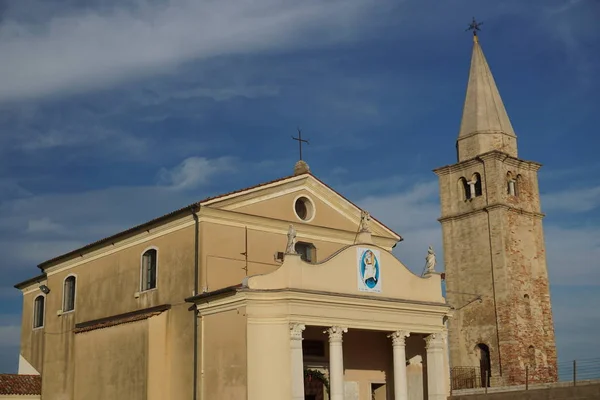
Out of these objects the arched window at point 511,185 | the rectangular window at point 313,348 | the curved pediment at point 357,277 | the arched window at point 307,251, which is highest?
the arched window at point 511,185

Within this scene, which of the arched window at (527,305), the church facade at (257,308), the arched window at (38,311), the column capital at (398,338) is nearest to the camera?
the church facade at (257,308)

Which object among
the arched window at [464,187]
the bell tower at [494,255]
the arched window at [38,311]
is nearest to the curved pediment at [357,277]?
the bell tower at [494,255]

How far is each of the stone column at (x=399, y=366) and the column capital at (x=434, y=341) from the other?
1.06 metres

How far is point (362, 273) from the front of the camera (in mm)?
23672

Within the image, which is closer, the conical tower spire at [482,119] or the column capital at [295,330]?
the column capital at [295,330]

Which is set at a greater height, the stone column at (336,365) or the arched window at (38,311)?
the arched window at (38,311)

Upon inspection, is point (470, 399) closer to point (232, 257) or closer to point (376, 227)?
point (376, 227)

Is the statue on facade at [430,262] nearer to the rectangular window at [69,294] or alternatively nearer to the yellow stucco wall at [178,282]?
the yellow stucco wall at [178,282]

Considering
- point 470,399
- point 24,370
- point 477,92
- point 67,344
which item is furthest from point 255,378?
point 477,92

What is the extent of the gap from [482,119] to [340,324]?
19014 mm

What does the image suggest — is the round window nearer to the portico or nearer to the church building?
the church building

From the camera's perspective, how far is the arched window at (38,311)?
113ft

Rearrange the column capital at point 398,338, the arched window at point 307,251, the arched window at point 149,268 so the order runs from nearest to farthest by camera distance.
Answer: the column capital at point 398,338 < the arched window at point 149,268 < the arched window at point 307,251

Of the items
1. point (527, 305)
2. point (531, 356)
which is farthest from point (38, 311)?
point (531, 356)
